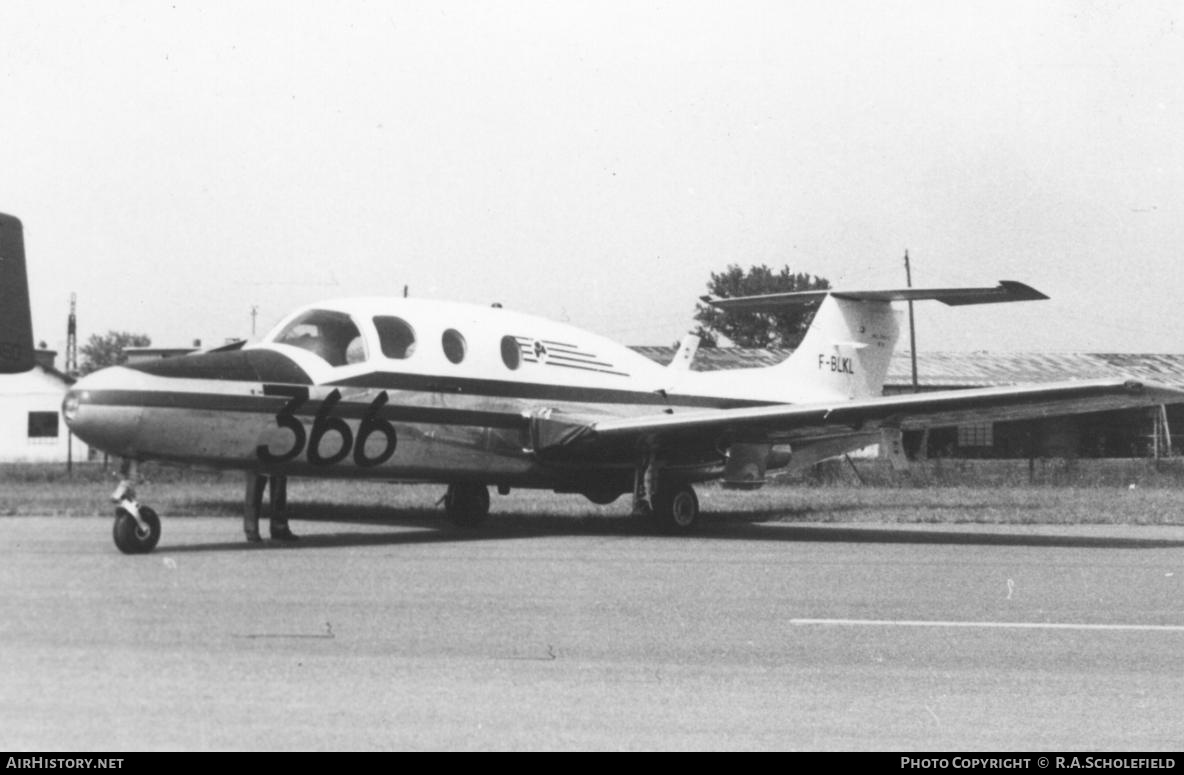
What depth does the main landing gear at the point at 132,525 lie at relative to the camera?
11.1 metres

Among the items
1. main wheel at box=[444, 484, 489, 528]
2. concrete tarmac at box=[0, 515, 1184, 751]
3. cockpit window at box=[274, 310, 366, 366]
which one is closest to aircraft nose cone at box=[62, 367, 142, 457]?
concrete tarmac at box=[0, 515, 1184, 751]

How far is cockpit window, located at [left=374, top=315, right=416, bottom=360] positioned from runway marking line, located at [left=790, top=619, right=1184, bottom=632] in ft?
22.0

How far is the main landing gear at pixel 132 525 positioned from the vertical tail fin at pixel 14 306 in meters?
7.90

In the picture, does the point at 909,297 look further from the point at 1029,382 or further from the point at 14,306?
the point at 1029,382

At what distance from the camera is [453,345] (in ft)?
45.8

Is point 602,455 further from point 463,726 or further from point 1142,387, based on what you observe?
point 463,726

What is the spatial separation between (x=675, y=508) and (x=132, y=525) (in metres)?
6.49

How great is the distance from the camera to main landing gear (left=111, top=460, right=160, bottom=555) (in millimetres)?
11055

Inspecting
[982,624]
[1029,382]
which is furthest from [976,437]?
[982,624]

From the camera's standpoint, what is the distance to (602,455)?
15258 mm

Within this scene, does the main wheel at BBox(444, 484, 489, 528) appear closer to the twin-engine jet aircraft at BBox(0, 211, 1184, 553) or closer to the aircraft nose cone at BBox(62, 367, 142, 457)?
the twin-engine jet aircraft at BBox(0, 211, 1184, 553)

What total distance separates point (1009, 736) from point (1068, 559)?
714cm
